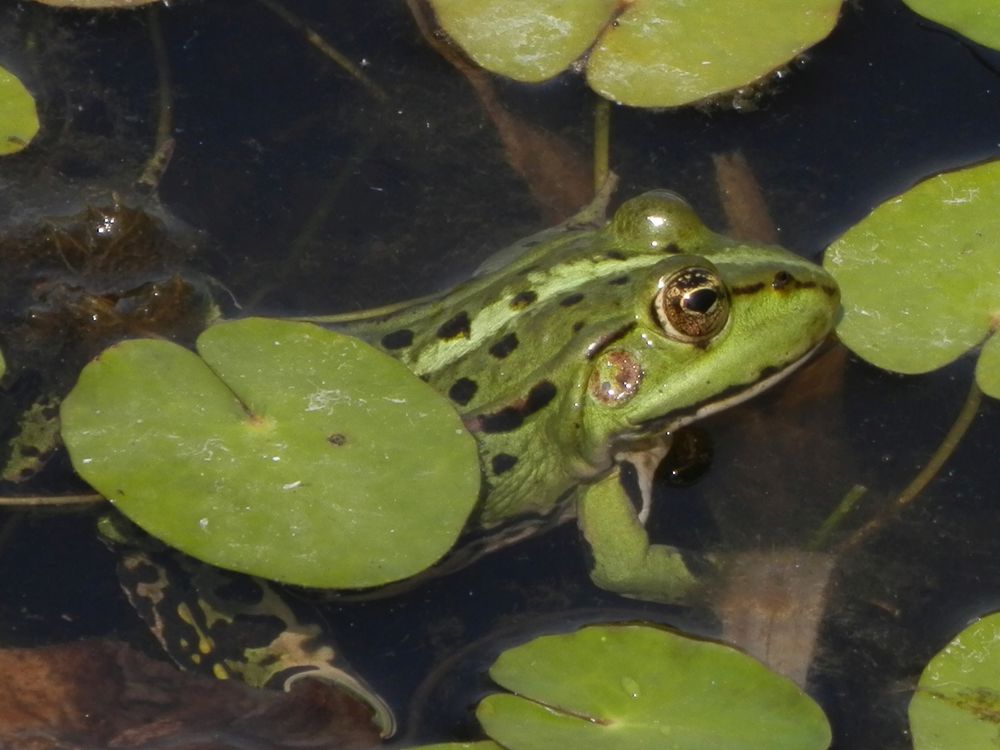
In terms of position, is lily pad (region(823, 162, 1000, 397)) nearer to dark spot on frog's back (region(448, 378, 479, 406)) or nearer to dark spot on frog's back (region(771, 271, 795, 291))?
dark spot on frog's back (region(771, 271, 795, 291))

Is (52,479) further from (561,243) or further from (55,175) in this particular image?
(561,243)

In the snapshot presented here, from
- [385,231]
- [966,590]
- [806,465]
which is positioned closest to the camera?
[966,590]

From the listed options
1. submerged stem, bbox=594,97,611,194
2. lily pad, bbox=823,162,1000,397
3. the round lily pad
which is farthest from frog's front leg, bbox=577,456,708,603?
the round lily pad

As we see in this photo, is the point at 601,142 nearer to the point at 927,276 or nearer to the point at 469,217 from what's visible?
the point at 469,217

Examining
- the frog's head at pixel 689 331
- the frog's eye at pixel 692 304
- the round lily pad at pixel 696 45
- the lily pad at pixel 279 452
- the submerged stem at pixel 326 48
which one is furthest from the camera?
the submerged stem at pixel 326 48

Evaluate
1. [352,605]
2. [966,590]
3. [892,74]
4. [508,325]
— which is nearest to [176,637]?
[352,605]

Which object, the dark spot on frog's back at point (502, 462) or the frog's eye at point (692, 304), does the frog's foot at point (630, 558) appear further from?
the frog's eye at point (692, 304)

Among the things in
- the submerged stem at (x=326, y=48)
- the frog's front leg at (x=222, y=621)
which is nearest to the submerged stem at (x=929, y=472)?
the frog's front leg at (x=222, y=621)
